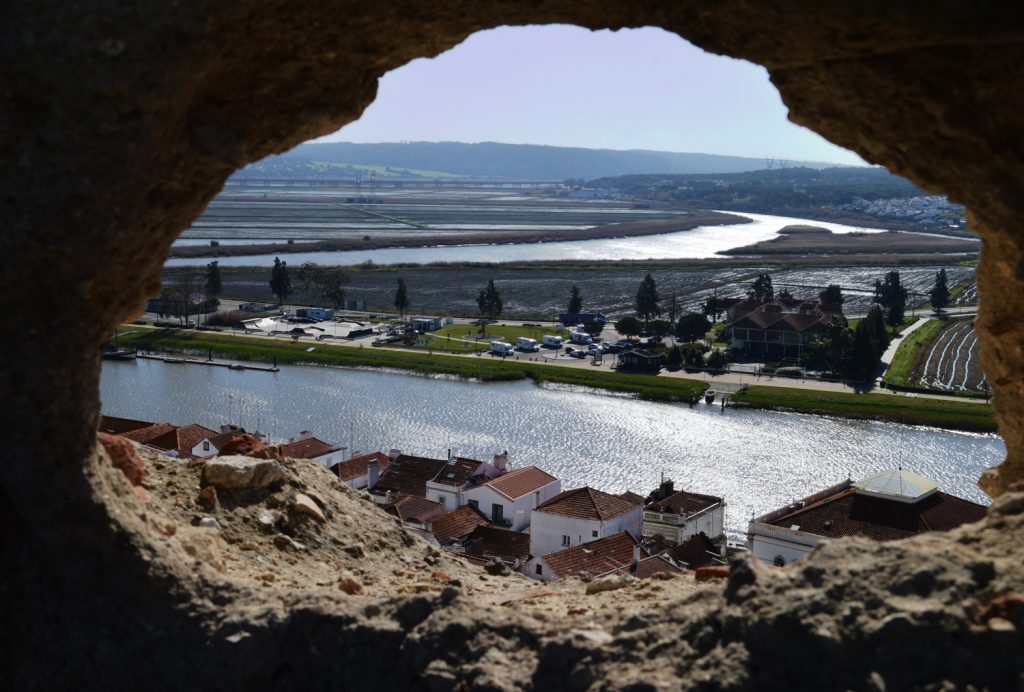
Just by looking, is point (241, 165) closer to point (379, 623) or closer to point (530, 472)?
point (379, 623)

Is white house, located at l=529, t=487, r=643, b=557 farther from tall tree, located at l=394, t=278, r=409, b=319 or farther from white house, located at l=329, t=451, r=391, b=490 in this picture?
tall tree, located at l=394, t=278, r=409, b=319

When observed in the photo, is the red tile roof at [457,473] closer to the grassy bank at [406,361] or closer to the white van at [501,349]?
the grassy bank at [406,361]

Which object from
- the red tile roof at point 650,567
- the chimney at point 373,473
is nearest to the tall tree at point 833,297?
the chimney at point 373,473

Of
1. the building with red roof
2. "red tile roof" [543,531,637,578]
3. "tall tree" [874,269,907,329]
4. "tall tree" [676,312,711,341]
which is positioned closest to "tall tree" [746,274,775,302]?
"tall tree" [874,269,907,329]

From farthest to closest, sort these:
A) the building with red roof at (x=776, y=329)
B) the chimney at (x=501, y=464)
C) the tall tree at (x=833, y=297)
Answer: the tall tree at (x=833, y=297)
the building with red roof at (x=776, y=329)
the chimney at (x=501, y=464)

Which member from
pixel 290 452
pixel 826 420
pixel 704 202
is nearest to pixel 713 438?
pixel 826 420
